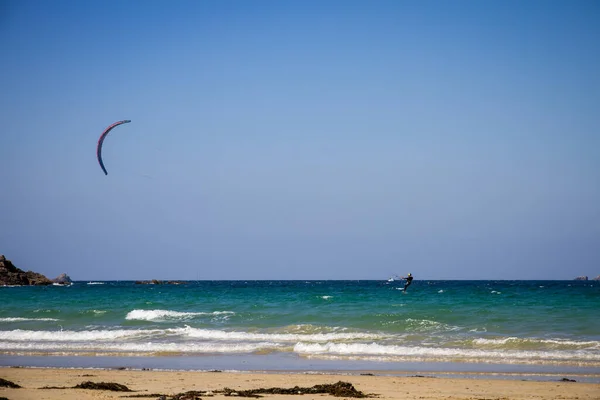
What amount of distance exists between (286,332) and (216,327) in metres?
3.38

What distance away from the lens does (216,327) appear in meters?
26.0

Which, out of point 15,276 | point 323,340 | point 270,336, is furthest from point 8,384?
point 15,276

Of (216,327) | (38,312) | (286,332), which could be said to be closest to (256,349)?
(286,332)

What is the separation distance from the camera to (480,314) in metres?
27.9

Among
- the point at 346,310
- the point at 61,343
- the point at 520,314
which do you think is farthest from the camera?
the point at 346,310

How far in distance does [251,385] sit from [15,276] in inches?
3623

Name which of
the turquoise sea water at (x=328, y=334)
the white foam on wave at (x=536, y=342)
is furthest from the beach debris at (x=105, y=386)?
the white foam on wave at (x=536, y=342)

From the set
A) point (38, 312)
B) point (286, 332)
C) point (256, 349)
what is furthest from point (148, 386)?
point (38, 312)

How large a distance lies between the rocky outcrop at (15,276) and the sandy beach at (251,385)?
84.9 m

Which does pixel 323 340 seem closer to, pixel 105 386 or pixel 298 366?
pixel 298 366

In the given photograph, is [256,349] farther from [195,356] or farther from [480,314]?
[480,314]

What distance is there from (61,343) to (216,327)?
242 inches

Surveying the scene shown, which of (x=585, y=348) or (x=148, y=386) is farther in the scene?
(x=585, y=348)

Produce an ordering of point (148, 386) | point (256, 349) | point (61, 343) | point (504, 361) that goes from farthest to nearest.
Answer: point (61, 343) → point (256, 349) → point (504, 361) → point (148, 386)
